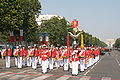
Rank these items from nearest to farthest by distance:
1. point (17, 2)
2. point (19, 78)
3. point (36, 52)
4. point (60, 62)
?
point (19, 78), point (36, 52), point (60, 62), point (17, 2)

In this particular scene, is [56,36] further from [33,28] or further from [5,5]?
[5,5]

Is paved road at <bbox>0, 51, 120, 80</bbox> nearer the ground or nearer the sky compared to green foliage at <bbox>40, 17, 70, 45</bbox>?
nearer the ground

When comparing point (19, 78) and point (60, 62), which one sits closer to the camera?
point (19, 78)

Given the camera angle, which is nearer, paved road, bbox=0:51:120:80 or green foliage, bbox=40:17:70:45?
paved road, bbox=0:51:120:80

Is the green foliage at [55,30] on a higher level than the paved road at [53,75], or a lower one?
higher

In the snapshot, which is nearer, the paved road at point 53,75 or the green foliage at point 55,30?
the paved road at point 53,75

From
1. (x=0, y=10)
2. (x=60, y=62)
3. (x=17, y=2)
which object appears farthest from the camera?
(x=17, y=2)

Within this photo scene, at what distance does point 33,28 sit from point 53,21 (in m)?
24.0

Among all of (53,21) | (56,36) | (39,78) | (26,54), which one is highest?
(53,21)

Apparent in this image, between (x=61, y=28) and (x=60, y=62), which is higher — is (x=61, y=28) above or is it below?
above

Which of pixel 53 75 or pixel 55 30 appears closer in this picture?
pixel 53 75

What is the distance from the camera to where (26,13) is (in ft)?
140

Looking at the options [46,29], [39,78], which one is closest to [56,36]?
[46,29]

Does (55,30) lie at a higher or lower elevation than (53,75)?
higher
